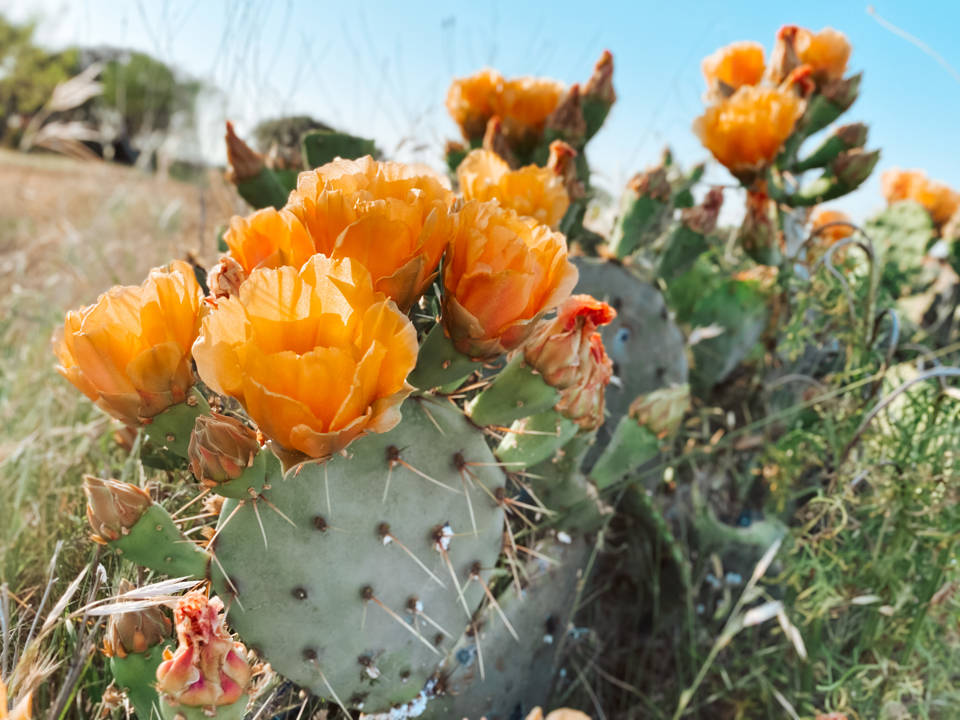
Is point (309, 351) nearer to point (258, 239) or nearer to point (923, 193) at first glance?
point (258, 239)

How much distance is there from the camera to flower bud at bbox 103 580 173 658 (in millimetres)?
653

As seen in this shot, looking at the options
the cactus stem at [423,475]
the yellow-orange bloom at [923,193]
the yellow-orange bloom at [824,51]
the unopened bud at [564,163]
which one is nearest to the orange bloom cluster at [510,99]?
the unopened bud at [564,163]

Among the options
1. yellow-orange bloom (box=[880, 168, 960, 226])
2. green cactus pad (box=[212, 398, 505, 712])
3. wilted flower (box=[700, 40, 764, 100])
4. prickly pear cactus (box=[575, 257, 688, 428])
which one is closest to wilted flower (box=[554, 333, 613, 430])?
green cactus pad (box=[212, 398, 505, 712])

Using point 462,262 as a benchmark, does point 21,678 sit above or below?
below

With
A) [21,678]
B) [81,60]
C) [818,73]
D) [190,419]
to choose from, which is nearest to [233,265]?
[190,419]

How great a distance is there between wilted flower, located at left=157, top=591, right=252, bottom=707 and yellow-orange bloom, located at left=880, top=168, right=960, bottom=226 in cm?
213


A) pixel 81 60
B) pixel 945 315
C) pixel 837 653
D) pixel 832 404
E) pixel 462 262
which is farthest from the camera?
pixel 81 60

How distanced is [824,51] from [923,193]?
30.0 inches

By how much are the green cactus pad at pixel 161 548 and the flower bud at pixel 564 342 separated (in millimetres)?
388

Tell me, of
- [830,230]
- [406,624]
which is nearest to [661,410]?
[406,624]

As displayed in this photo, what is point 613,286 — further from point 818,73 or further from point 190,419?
point 190,419

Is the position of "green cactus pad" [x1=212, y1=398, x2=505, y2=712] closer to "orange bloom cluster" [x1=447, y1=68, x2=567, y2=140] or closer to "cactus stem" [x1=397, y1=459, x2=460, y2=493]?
"cactus stem" [x1=397, y1=459, x2=460, y2=493]

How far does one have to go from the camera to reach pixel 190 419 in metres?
0.70

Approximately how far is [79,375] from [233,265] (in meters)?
0.18
